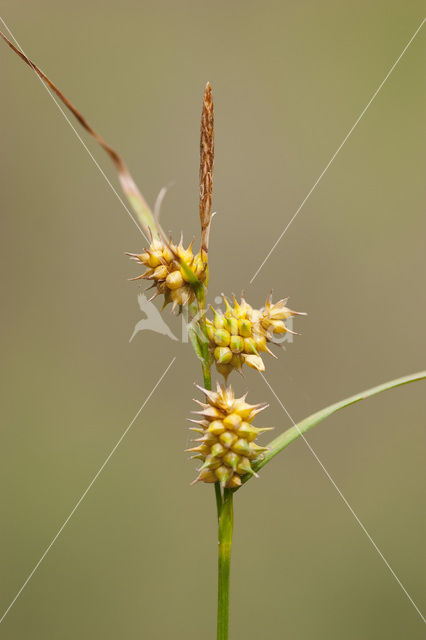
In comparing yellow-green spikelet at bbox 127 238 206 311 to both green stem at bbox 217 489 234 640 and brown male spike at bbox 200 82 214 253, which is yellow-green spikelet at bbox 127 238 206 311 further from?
green stem at bbox 217 489 234 640

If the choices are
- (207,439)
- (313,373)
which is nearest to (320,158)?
(313,373)

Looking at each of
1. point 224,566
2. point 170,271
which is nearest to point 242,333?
point 170,271

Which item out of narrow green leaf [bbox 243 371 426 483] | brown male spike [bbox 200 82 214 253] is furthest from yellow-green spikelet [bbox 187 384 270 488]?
brown male spike [bbox 200 82 214 253]

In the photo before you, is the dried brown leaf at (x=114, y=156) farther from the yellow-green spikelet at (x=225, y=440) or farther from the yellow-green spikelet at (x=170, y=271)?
the yellow-green spikelet at (x=225, y=440)

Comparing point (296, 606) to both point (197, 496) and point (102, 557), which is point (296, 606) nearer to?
point (197, 496)

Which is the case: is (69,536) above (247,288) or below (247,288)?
below

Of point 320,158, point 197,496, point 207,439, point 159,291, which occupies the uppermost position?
point 320,158

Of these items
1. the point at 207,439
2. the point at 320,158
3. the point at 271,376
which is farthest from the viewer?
the point at 320,158
